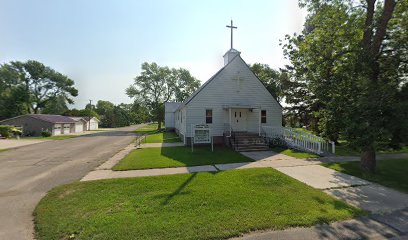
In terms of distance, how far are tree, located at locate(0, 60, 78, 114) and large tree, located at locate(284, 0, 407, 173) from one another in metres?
58.4

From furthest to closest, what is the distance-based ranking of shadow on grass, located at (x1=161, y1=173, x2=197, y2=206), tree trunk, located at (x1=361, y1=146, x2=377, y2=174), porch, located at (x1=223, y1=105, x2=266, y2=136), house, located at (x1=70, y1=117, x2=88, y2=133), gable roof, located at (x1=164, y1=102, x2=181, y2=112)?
house, located at (x1=70, y1=117, x2=88, y2=133), gable roof, located at (x1=164, y1=102, x2=181, y2=112), porch, located at (x1=223, y1=105, x2=266, y2=136), tree trunk, located at (x1=361, y1=146, x2=377, y2=174), shadow on grass, located at (x1=161, y1=173, x2=197, y2=206)

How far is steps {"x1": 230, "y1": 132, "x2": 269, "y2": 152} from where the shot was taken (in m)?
14.2

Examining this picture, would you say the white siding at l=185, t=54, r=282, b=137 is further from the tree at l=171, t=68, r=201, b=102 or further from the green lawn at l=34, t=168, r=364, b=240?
the tree at l=171, t=68, r=201, b=102

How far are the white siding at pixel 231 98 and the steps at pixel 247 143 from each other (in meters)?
1.82

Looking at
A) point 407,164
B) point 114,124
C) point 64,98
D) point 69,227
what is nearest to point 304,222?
point 69,227

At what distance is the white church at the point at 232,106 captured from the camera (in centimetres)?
1631

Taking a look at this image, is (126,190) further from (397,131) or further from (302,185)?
(397,131)

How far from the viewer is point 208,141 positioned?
601 inches

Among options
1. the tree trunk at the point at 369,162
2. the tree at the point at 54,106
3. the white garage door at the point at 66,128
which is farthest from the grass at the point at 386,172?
the tree at the point at 54,106

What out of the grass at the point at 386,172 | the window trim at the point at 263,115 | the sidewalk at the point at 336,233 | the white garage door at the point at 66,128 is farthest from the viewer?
the white garage door at the point at 66,128

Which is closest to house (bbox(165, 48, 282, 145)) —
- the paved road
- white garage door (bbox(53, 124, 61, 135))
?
the paved road

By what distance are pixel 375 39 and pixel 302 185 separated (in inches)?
279

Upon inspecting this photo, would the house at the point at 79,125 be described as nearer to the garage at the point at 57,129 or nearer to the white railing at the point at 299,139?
the garage at the point at 57,129

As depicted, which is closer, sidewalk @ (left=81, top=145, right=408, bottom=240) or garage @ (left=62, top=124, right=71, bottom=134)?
sidewalk @ (left=81, top=145, right=408, bottom=240)
